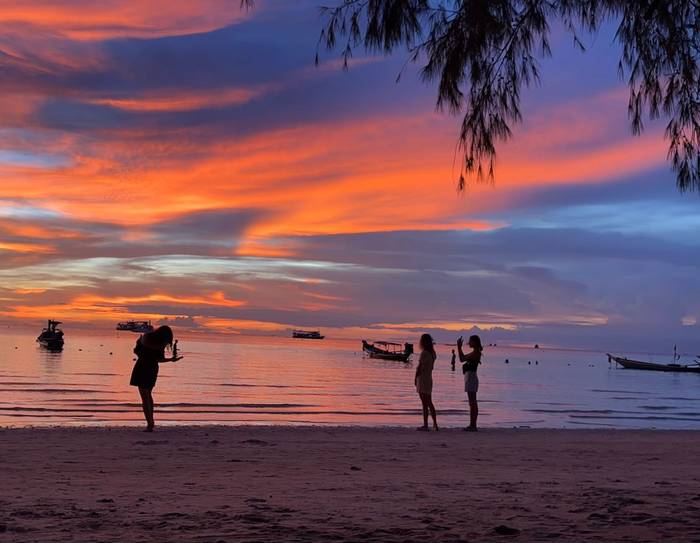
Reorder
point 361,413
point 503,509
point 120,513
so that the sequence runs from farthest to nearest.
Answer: point 361,413 < point 503,509 < point 120,513

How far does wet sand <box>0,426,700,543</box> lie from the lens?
20.8 ft

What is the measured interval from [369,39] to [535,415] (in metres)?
28.7

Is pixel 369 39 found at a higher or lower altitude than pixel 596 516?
higher

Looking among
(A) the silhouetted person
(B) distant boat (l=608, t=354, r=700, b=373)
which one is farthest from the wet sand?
(B) distant boat (l=608, t=354, r=700, b=373)

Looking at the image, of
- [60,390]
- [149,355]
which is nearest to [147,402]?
[149,355]

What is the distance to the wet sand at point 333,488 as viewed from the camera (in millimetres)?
6348

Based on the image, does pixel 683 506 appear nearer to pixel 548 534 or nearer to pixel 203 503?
pixel 548 534

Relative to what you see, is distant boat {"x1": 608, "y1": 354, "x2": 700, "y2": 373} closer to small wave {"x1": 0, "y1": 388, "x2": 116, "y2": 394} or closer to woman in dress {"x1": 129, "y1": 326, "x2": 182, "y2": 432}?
small wave {"x1": 0, "y1": 388, "x2": 116, "y2": 394}

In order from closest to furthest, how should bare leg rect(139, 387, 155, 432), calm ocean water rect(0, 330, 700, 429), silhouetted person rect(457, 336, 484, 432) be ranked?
bare leg rect(139, 387, 155, 432) → silhouetted person rect(457, 336, 484, 432) → calm ocean water rect(0, 330, 700, 429)

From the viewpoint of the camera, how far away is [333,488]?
8.83 meters

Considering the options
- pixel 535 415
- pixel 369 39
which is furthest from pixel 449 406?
pixel 369 39

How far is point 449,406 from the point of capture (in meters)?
35.6

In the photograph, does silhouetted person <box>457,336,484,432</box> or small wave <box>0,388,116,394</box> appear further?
small wave <box>0,388,116,394</box>

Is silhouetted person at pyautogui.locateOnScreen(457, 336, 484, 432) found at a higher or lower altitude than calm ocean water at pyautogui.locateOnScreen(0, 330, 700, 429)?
higher
